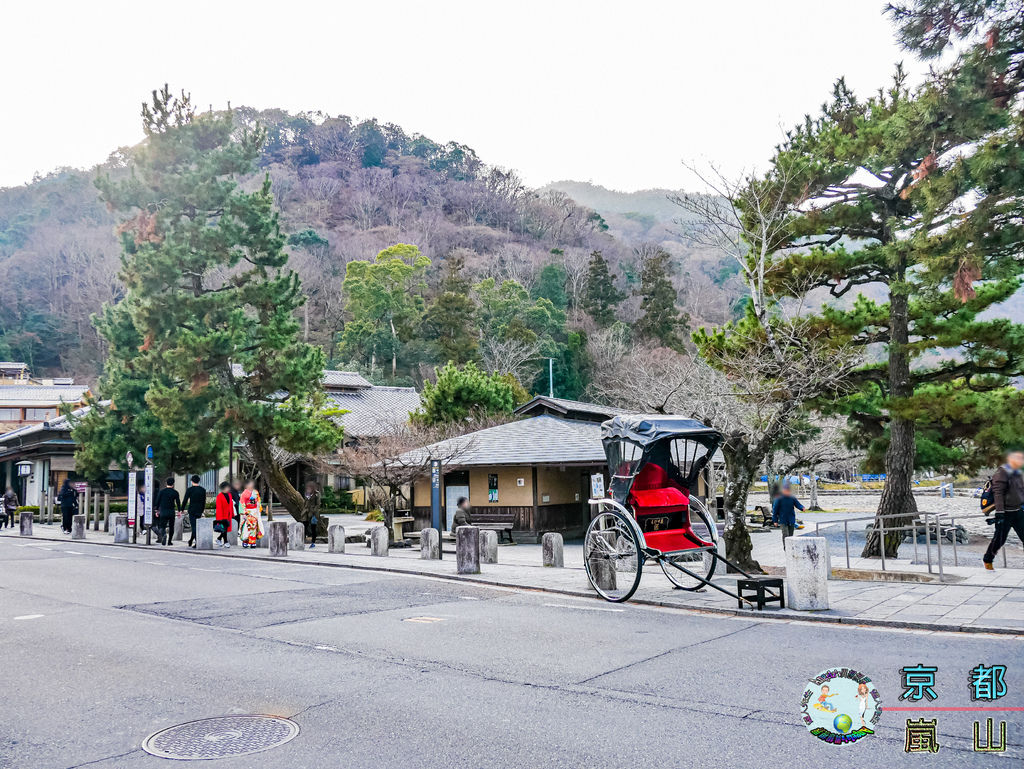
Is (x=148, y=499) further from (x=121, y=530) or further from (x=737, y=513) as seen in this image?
(x=737, y=513)

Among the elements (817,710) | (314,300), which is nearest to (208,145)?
(817,710)

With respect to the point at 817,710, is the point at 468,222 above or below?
above

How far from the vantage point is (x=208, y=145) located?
960 inches

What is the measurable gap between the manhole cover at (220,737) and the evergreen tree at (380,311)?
53432 mm

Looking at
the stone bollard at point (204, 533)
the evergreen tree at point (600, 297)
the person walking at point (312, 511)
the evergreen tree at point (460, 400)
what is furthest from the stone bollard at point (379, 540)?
the evergreen tree at point (600, 297)

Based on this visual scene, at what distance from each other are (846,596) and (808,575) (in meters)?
1.72

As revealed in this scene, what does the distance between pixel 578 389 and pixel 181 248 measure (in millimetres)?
38318

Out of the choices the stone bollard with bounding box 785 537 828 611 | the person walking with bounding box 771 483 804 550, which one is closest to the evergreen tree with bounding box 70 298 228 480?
the person walking with bounding box 771 483 804 550

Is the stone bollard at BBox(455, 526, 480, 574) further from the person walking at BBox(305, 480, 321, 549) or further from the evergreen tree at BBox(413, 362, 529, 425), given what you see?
the evergreen tree at BBox(413, 362, 529, 425)

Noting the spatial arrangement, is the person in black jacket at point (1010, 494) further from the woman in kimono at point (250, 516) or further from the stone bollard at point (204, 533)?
the stone bollard at point (204, 533)

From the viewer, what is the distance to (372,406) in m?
48.0

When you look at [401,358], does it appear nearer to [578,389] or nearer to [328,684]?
[578,389]

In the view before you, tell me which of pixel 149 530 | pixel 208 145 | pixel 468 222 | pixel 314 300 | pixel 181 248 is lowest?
pixel 149 530

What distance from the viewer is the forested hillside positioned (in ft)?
192
